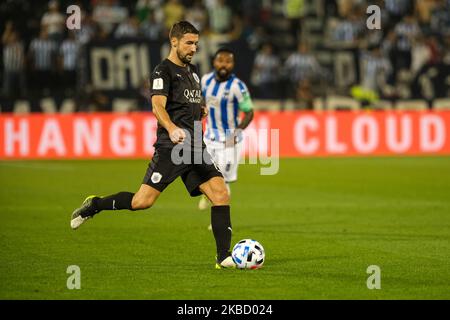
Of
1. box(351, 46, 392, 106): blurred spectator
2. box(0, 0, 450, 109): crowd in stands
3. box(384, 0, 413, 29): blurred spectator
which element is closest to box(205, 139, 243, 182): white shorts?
box(0, 0, 450, 109): crowd in stands

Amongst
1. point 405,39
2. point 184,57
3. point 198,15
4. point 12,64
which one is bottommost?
point 184,57

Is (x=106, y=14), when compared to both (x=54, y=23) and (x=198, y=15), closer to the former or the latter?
(x=54, y=23)

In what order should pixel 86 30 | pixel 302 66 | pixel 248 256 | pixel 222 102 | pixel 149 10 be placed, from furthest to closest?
pixel 149 10 < pixel 302 66 < pixel 86 30 < pixel 222 102 < pixel 248 256

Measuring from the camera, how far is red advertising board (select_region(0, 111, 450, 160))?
25547 millimetres

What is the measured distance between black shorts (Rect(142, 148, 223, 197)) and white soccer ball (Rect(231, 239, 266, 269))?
73cm

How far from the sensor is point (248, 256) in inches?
389

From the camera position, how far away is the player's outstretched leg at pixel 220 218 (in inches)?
392

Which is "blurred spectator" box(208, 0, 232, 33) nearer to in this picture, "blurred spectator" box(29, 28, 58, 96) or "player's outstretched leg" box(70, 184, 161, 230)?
"blurred spectator" box(29, 28, 58, 96)

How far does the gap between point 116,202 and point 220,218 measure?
117 centimetres

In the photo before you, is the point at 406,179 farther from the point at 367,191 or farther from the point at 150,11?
the point at 150,11

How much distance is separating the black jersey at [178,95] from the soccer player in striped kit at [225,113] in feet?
12.4

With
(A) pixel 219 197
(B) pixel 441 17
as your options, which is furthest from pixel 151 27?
(A) pixel 219 197

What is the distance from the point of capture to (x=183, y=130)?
32.9 feet
